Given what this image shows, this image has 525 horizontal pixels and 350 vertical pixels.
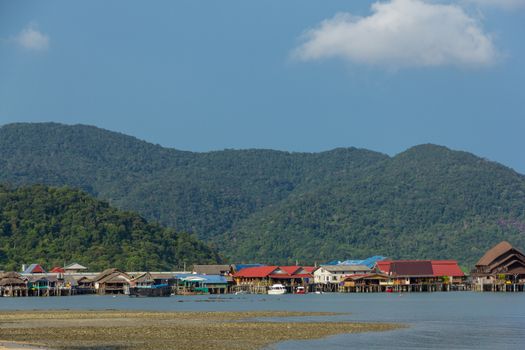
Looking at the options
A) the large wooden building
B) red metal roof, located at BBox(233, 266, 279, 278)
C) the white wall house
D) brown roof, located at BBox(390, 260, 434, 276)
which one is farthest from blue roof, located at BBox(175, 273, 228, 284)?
the large wooden building

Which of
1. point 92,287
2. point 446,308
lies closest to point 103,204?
point 92,287

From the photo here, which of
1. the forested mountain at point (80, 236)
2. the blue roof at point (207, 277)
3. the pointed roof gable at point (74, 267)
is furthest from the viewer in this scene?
the forested mountain at point (80, 236)

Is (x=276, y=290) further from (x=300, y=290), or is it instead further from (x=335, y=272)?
(x=335, y=272)

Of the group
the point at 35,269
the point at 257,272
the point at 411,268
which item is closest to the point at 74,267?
the point at 35,269

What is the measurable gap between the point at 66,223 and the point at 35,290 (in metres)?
26.1

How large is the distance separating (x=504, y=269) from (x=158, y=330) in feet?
314

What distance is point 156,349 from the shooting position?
5128cm

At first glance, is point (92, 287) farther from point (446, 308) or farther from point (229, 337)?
point (229, 337)

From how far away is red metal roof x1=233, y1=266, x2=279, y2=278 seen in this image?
160700mm

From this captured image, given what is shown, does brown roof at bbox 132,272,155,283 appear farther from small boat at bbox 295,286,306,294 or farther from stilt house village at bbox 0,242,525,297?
small boat at bbox 295,286,306,294

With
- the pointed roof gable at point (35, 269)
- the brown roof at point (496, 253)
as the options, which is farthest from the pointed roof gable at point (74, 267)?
the brown roof at point (496, 253)

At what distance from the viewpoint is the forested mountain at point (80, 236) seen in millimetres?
166125

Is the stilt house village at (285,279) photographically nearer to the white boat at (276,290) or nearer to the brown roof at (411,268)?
the brown roof at (411,268)

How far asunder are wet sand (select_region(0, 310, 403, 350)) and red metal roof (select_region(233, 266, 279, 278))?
257 ft
